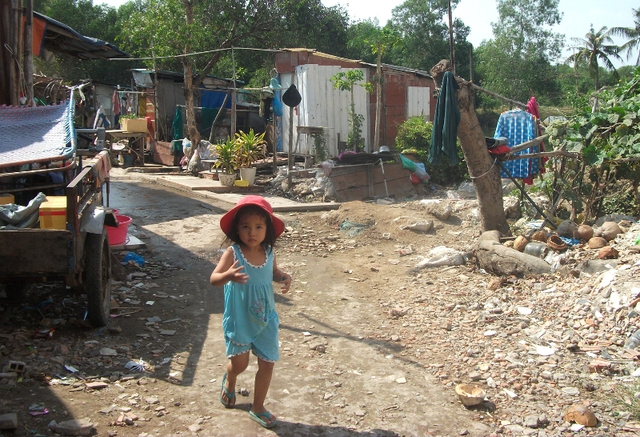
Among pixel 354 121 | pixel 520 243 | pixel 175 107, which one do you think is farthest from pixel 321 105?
pixel 520 243

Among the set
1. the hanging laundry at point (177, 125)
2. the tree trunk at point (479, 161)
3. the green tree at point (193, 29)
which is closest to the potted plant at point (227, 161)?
the green tree at point (193, 29)

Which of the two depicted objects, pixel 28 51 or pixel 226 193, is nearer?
pixel 28 51

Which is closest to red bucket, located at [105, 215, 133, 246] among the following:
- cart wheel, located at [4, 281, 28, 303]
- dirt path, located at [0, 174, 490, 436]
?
dirt path, located at [0, 174, 490, 436]

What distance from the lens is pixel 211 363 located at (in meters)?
4.37

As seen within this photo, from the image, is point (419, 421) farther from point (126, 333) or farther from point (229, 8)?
point (229, 8)

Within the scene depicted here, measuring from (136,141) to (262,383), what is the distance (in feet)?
59.1

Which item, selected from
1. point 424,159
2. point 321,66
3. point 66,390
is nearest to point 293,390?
point 66,390

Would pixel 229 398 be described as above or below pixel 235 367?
below

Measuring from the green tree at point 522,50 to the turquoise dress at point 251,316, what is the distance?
3628 centimetres

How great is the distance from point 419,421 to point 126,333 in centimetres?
254

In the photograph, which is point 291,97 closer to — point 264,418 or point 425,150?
point 425,150

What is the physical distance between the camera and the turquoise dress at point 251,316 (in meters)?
3.38

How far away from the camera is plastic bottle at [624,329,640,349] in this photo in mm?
4352

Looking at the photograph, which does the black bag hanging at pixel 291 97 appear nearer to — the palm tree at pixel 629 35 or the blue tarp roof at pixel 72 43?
the blue tarp roof at pixel 72 43
